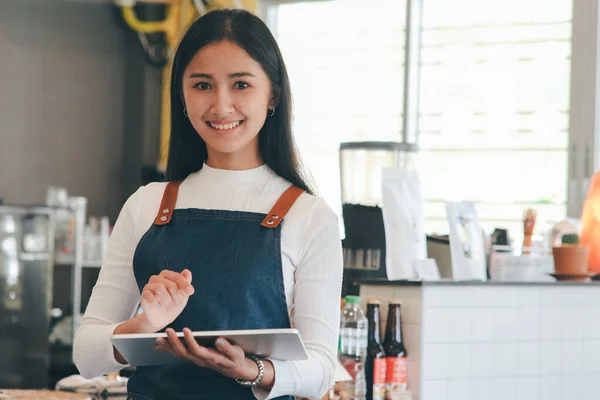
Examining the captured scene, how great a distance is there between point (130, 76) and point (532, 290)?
408 centimetres

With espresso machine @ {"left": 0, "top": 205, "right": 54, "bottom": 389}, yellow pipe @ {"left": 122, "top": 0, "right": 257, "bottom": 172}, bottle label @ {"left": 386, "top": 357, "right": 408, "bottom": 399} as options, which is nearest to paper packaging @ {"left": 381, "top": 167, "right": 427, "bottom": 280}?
bottle label @ {"left": 386, "top": 357, "right": 408, "bottom": 399}

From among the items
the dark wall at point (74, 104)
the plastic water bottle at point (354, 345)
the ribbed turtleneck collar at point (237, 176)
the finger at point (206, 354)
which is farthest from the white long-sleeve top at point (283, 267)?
the dark wall at point (74, 104)

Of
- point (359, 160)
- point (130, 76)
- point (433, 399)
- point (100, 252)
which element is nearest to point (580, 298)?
point (433, 399)

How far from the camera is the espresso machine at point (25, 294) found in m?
5.25

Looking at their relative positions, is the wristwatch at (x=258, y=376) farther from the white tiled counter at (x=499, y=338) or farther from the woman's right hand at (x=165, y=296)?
the white tiled counter at (x=499, y=338)

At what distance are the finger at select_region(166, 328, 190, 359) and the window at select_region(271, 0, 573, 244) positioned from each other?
A: 3.80 metres

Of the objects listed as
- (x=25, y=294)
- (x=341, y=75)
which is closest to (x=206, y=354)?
(x=25, y=294)

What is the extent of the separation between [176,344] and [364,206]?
2037 millimetres

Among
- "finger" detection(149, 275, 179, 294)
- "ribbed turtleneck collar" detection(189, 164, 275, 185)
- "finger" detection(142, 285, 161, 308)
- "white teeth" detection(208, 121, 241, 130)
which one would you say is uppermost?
"white teeth" detection(208, 121, 241, 130)

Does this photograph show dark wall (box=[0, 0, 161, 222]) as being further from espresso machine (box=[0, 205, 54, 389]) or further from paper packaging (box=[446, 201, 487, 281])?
paper packaging (box=[446, 201, 487, 281])

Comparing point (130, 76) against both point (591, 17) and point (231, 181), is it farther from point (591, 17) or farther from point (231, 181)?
point (231, 181)

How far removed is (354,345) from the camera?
9.28 feet

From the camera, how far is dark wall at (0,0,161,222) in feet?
20.5

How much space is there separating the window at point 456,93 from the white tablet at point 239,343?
3.70 m
